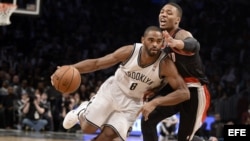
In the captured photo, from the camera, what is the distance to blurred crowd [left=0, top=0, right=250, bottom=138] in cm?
1338

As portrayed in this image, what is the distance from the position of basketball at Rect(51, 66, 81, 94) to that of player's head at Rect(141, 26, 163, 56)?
775 millimetres

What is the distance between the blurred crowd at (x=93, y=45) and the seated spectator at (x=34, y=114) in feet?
0.14

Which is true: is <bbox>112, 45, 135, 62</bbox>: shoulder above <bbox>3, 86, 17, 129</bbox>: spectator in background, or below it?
above

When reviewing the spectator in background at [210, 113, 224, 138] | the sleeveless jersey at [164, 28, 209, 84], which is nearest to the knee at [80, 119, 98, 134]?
the sleeveless jersey at [164, 28, 209, 84]

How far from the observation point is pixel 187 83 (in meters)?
6.19

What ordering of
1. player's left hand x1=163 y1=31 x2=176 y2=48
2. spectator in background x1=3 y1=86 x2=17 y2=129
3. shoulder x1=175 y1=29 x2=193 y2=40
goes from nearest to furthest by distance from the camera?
player's left hand x1=163 y1=31 x2=176 y2=48 → shoulder x1=175 y1=29 x2=193 y2=40 → spectator in background x1=3 y1=86 x2=17 y2=129

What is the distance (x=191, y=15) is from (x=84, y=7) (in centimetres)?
373

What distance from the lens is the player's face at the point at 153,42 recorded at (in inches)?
230

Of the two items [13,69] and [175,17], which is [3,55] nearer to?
[13,69]

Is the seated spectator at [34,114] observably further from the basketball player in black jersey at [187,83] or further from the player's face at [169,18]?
the player's face at [169,18]

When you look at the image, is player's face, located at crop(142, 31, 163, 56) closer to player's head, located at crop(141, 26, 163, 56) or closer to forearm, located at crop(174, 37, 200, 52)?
player's head, located at crop(141, 26, 163, 56)

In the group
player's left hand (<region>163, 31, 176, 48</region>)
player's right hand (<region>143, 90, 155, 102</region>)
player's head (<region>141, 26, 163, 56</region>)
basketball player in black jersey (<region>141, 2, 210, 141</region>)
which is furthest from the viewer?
player's right hand (<region>143, 90, 155, 102</region>)

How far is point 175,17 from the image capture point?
6090 millimetres

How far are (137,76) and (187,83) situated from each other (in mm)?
576
